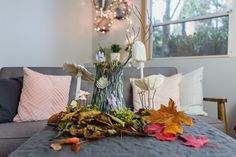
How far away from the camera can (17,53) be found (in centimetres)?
349

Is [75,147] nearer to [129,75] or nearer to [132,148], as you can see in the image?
[132,148]

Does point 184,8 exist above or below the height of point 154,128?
above

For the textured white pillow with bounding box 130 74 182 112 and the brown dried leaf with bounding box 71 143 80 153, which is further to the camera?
the textured white pillow with bounding box 130 74 182 112

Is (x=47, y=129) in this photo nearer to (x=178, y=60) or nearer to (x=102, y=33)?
(x=178, y=60)

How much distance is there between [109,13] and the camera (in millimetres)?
4188

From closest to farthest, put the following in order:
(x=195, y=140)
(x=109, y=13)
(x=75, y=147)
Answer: (x=75, y=147) → (x=195, y=140) → (x=109, y=13)

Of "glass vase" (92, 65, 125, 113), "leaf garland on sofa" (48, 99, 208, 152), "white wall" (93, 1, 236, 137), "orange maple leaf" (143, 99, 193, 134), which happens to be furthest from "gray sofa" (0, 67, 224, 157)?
"orange maple leaf" (143, 99, 193, 134)

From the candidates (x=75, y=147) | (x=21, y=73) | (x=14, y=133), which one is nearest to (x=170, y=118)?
(x=75, y=147)

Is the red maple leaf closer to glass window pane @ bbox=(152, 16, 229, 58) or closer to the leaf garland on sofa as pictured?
the leaf garland on sofa

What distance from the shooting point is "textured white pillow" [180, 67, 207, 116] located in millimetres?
2674

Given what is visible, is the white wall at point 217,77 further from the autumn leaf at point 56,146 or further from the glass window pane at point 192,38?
the autumn leaf at point 56,146

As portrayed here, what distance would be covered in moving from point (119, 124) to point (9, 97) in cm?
138

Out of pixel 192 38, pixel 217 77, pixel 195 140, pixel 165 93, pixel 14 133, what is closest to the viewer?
pixel 195 140

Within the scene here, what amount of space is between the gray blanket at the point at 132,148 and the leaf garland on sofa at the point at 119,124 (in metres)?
0.04
